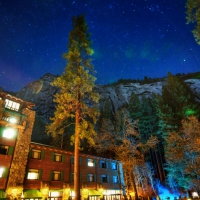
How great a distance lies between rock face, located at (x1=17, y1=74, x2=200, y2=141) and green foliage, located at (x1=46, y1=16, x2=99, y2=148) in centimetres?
4940

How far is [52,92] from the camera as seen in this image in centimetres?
6838

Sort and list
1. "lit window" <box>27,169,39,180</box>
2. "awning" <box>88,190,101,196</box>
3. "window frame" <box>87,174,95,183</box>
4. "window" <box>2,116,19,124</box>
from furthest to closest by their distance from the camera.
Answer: "window frame" <box>87,174,95,183</box> < "awning" <box>88,190,101,196</box> < "lit window" <box>27,169,39,180</box> < "window" <box>2,116,19,124</box>

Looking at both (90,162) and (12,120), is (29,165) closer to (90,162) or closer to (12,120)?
(12,120)

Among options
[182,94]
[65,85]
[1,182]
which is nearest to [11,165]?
[1,182]

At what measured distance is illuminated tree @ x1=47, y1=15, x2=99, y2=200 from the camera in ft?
45.0

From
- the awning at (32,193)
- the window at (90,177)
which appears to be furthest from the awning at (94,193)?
the awning at (32,193)

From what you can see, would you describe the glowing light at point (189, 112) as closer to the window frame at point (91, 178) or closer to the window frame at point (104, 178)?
the window frame at point (104, 178)

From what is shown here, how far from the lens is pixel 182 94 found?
3606 centimetres

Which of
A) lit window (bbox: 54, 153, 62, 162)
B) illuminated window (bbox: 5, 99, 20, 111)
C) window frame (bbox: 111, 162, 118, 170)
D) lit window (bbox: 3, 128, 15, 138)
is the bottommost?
window frame (bbox: 111, 162, 118, 170)

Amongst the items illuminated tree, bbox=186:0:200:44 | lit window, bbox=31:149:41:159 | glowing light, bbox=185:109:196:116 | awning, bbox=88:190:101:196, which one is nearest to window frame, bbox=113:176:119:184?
awning, bbox=88:190:101:196

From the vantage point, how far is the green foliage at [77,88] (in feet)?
45.8

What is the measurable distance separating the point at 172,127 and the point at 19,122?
99.2 feet

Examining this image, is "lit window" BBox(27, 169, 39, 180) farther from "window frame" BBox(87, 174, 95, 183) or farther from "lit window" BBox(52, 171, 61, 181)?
"window frame" BBox(87, 174, 95, 183)

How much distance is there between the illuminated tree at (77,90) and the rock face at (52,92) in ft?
162
